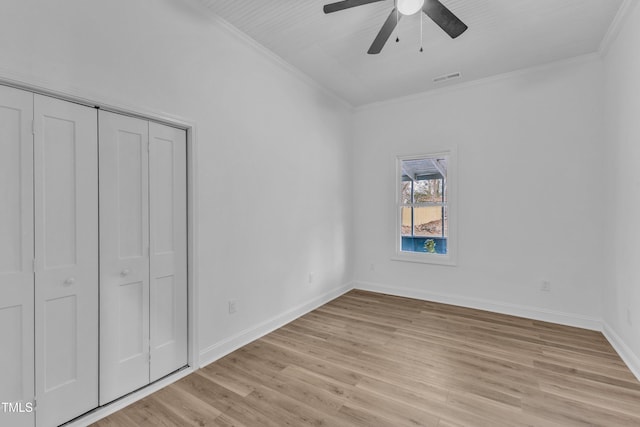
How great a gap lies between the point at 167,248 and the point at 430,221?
11.5 feet

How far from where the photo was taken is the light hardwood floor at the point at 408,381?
6.34ft

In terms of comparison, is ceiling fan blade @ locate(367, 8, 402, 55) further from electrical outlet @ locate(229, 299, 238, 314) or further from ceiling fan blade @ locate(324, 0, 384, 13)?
electrical outlet @ locate(229, 299, 238, 314)

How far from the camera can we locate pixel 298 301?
148 inches

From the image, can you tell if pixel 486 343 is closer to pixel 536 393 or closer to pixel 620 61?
pixel 536 393

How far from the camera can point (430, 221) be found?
4445 millimetres

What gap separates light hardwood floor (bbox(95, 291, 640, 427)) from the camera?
1934 millimetres

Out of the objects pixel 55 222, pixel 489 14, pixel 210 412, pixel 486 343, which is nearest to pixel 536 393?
pixel 486 343

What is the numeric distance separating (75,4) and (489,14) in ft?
10.2

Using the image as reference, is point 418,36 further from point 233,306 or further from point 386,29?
point 233,306

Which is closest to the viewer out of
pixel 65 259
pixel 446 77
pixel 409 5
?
pixel 65 259

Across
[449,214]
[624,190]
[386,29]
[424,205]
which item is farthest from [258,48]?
[624,190]

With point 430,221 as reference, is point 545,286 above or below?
below

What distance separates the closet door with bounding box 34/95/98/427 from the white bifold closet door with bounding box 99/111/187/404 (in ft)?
0.22

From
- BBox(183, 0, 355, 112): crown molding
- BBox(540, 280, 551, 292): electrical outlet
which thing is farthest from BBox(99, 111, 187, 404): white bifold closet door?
BBox(540, 280, 551, 292): electrical outlet
